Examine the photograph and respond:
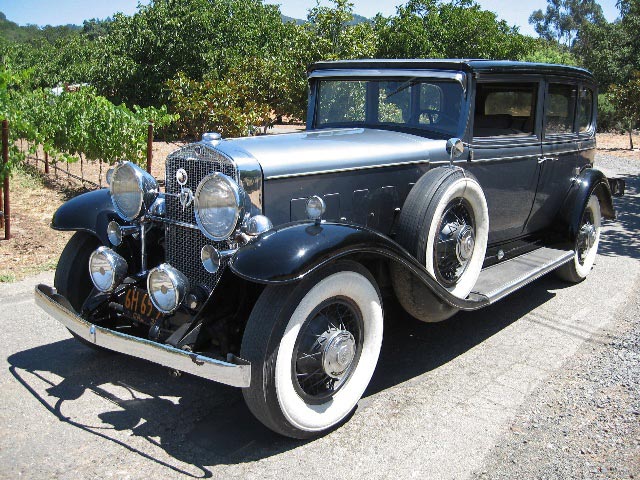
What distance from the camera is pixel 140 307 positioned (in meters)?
3.56

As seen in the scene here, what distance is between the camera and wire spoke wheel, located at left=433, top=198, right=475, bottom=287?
4086 millimetres

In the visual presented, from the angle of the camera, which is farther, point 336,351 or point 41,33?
point 41,33

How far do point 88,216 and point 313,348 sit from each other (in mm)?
1851

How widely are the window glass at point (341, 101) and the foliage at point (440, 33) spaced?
14.8 meters

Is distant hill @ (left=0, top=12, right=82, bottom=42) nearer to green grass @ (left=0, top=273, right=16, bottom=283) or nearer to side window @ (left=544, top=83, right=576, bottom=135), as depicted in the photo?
green grass @ (left=0, top=273, right=16, bottom=283)

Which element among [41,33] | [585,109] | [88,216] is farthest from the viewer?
[41,33]

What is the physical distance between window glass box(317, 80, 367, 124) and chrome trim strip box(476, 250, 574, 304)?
1641mm

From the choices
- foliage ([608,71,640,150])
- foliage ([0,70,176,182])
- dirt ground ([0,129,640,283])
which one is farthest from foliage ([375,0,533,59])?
foliage ([0,70,176,182])

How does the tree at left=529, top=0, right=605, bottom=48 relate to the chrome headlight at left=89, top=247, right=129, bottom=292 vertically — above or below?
above

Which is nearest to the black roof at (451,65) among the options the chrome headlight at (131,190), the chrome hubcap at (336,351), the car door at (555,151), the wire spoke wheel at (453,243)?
the car door at (555,151)

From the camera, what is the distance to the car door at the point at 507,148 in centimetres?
457

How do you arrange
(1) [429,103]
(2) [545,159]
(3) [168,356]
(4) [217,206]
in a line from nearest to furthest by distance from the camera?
(3) [168,356]
(4) [217,206]
(1) [429,103]
(2) [545,159]

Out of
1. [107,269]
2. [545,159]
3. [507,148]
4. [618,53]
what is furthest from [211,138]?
[618,53]

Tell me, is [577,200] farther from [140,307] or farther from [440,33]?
[440,33]
